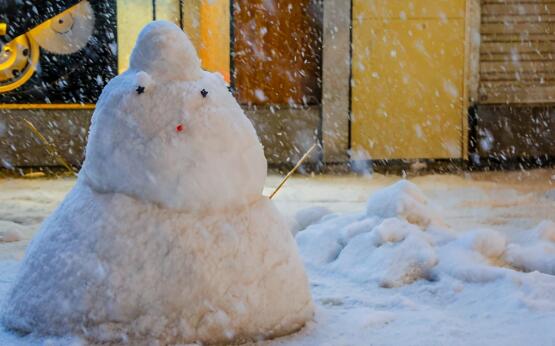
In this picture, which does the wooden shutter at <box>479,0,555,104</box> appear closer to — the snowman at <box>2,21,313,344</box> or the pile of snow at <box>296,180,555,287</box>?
the pile of snow at <box>296,180,555,287</box>

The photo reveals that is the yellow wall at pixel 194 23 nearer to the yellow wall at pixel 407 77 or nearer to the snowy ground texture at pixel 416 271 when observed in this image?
the yellow wall at pixel 407 77

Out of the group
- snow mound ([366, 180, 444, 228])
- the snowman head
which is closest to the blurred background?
snow mound ([366, 180, 444, 228])

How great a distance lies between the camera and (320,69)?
1056 centimetres

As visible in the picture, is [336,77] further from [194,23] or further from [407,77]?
[194,23]

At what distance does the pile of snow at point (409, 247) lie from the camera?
16.3 feet

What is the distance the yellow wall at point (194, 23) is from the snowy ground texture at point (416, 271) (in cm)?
362

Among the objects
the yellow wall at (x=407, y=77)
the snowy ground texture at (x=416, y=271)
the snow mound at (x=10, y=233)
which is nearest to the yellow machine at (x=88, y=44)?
the yellow wall at (x=407, y=77)

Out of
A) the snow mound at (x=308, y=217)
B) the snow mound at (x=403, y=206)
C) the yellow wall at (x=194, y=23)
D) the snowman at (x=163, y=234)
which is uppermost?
the yellow wall at (x=194, y=23)

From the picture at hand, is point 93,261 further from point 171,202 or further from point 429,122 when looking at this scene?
point 429,122

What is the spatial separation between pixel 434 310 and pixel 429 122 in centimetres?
656

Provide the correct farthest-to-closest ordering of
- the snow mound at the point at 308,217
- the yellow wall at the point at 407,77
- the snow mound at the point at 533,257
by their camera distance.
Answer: the yellow wall at the point at 407,77 < the snow mound at the point at 308,217 < the snow mound at the point at 533,257

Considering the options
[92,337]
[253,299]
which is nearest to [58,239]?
[92,337]

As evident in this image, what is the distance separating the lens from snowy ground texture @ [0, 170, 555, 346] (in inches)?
155

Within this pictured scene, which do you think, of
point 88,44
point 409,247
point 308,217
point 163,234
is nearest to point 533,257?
point 409,247
